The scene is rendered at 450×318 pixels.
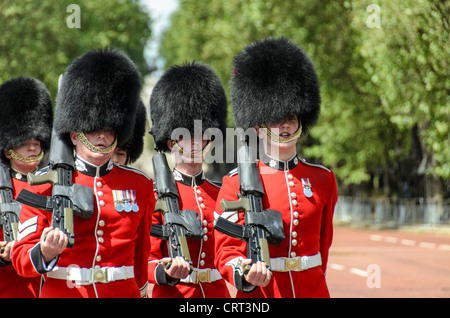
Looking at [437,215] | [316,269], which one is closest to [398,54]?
[437,215]

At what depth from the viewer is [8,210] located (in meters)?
5.60

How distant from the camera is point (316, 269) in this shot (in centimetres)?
444

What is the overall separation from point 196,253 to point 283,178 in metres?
0.99

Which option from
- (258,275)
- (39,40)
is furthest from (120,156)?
(39,40)

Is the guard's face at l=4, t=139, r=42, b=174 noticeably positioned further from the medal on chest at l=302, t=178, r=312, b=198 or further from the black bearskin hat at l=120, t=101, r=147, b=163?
the medal on chest at l=302, t=178, r=312, b=198

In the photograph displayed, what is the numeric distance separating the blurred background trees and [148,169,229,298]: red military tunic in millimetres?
10964

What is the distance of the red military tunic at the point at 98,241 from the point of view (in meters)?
4.18

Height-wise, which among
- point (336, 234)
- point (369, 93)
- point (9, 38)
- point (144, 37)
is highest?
point (144, 37)

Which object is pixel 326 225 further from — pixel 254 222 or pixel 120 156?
pixel 120 156

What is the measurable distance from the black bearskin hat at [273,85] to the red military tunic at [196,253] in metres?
0.70

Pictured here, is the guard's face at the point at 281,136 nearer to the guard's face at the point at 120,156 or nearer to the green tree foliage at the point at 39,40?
the guard's face at the point at 120,156

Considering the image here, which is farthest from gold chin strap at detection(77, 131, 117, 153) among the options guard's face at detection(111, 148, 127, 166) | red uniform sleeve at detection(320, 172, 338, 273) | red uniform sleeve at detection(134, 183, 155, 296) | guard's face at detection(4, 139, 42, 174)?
guard's face at detection(4, 139, 42, 174)

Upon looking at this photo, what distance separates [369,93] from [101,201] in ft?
64.7
